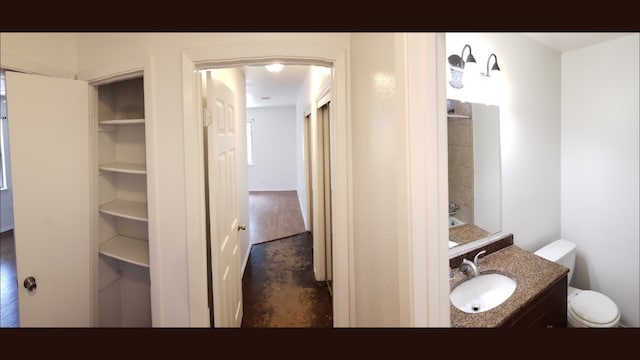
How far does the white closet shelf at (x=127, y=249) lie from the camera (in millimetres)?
1079

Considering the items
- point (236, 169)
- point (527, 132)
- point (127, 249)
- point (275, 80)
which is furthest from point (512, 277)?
point (275, 80)

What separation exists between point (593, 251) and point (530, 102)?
118 cm

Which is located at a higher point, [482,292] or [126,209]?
[126,209]

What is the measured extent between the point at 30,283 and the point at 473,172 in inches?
76.8

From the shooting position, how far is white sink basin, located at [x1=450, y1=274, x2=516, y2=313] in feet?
4.11

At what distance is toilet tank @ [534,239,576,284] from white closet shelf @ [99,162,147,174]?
7.47 feet

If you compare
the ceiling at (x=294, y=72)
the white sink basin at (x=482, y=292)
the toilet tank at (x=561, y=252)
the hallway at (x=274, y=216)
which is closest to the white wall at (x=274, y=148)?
the hallway at (x=274, y=216)

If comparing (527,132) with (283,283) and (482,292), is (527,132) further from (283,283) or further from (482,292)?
(283,283)

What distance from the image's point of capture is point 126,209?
1106 millimetres

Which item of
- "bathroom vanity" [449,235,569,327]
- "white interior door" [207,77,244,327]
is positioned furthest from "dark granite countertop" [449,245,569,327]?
"white interior door" [207,77,244,327]

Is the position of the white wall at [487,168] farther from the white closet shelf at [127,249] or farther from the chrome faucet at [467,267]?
the white closet shelf at [127,249]

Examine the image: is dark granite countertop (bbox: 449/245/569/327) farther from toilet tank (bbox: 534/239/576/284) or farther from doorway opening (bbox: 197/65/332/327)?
doorway opening (bbox: 197/65/332/327)
